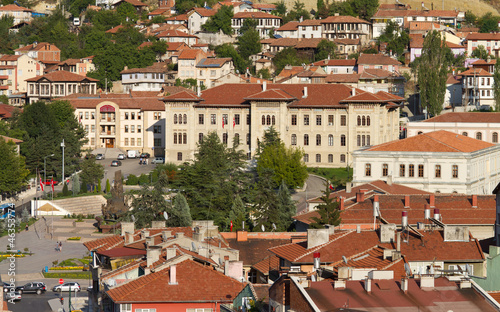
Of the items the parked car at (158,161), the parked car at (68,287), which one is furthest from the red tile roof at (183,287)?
the parked car at (158,161)

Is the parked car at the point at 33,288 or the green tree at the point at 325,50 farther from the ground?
the green tree at the point at 325,50

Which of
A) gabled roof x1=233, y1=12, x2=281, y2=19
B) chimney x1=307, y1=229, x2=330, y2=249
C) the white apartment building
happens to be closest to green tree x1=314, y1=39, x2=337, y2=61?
gabled roof x1=233, y1=12, x2=281, y2=19

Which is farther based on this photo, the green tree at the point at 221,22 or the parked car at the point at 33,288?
the green tree at the point at 221,22

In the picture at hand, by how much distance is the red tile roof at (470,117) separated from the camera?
115 meters

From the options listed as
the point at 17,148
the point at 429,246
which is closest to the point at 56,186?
the point at 17,148

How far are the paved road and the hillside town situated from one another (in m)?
0.34

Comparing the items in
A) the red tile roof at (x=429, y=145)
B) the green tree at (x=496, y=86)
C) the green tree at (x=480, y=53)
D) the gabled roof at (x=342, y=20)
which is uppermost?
the gabled roof at (x=342, y=20)

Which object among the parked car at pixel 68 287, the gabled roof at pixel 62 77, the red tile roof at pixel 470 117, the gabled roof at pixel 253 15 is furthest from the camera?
the gabled roof at pixel 253 15

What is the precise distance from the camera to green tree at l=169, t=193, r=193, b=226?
74.1m

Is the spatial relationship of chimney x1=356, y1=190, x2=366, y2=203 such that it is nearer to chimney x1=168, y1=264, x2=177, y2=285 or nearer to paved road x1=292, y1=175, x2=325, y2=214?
paved road x1=292, y1=175, x2=325, y2=214

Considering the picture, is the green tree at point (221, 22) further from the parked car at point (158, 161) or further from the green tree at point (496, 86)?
the parked car at point (158, 161)

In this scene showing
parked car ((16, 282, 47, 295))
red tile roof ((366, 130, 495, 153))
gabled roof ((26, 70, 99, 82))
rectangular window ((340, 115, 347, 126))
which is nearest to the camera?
parked car ((16, 282, 47, 295))

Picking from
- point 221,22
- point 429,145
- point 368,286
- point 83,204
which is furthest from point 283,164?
point 221,22

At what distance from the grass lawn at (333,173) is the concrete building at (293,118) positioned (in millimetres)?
3043
